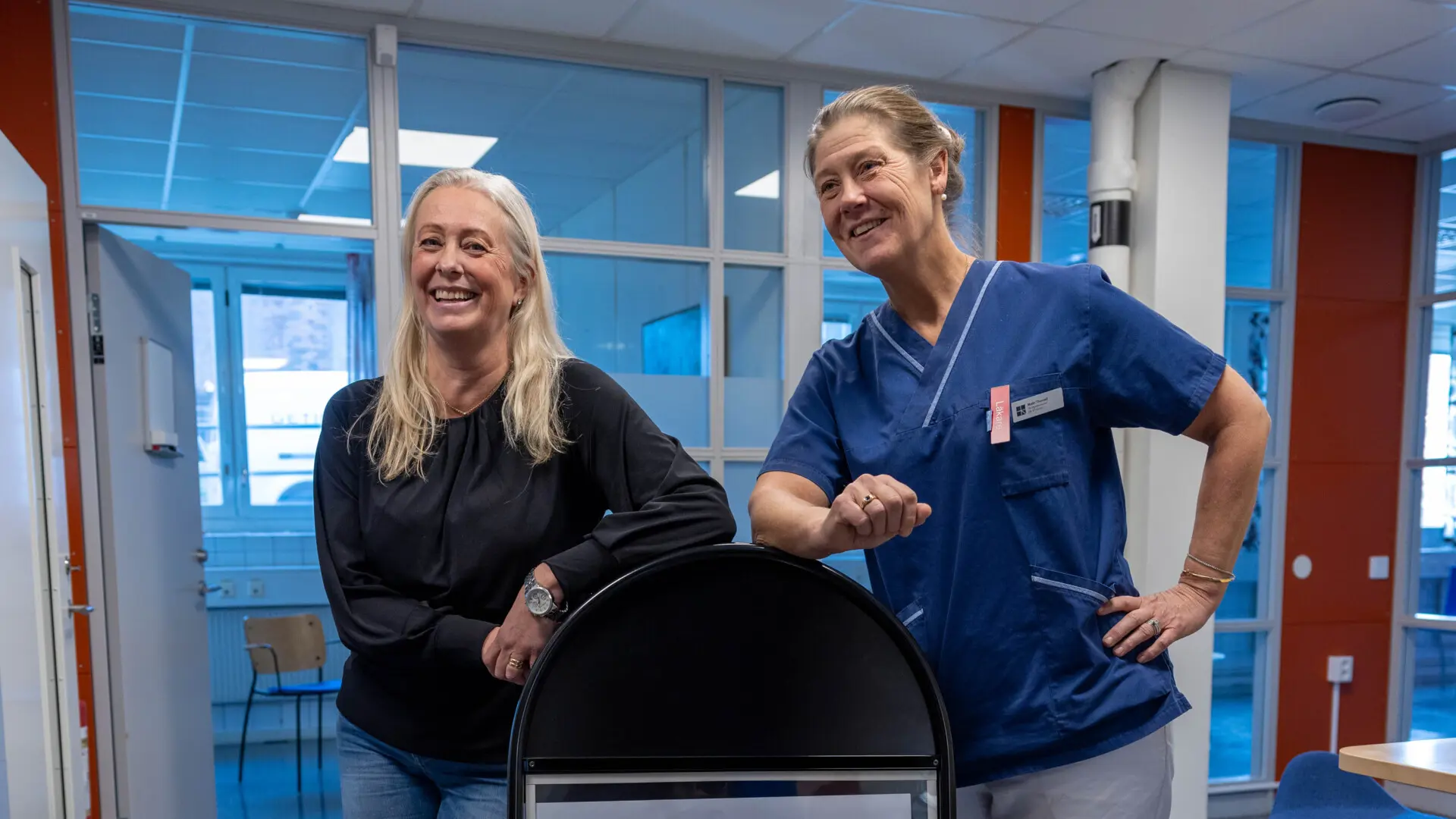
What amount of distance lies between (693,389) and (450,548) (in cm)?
255

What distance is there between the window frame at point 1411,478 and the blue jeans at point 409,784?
4622 mm

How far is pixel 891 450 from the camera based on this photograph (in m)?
1.10

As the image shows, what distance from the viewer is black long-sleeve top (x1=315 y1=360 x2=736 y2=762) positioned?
43.1 inches

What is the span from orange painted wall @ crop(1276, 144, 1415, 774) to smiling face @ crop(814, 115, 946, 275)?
3896 millimetres

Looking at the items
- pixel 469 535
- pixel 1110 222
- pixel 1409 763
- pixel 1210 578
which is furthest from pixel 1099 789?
pixel 1110 222

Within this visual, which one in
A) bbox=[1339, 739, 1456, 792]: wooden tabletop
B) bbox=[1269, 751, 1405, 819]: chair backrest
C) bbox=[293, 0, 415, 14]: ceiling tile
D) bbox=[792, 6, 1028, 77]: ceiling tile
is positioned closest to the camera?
bbox=[1339, 739, 1456, 792]: wooden tabletop

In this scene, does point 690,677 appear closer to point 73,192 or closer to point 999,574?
point 999,574

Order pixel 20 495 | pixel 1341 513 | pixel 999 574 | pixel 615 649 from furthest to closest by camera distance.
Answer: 1. pixel 1341 513
2. pixel 20 495
3. pixel 999 574
4. pixel 615 649

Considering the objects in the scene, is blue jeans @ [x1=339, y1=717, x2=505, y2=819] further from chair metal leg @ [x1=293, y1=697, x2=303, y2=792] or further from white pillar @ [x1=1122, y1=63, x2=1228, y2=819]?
chair metal leg @ [x1=293, y1=697, x2=303, y2=792]

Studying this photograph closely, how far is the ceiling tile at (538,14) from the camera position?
313 cm

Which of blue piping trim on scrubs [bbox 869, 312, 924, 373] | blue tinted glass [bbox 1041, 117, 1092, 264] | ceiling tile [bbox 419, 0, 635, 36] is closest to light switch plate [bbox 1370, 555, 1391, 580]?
blue tinted glass [bbox 1041, 117, 1092, 264]

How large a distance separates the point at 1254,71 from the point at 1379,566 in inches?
88.5

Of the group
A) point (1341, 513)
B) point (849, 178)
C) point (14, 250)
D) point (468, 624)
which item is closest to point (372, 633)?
point (468, 624)

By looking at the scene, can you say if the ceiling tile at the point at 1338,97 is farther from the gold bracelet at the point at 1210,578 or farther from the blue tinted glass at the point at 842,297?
the gold bracelet at the point at 1210,578
